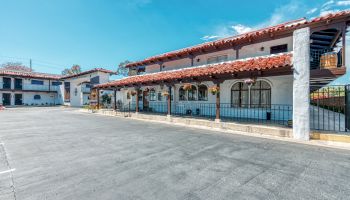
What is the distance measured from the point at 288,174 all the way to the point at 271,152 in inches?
65.5

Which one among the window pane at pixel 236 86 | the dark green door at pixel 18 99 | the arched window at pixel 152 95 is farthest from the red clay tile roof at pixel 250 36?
the dark green door at pixel 18 99

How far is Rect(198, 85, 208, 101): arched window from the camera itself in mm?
13664

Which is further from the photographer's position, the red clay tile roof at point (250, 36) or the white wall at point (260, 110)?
the white wall at point (260, 110)

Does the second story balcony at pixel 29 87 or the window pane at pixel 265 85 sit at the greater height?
the second story balcony at pixel 29 87

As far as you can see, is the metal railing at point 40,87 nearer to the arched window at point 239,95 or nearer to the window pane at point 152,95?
the window pane at point 152,95

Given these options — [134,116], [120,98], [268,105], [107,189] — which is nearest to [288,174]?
[107,189]

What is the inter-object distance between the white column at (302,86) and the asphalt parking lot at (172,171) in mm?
937

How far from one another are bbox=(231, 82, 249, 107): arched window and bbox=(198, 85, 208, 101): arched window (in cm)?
219

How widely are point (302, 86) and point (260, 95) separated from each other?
4346mm

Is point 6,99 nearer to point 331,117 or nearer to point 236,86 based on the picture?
point 236,86

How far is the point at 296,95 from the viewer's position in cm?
693

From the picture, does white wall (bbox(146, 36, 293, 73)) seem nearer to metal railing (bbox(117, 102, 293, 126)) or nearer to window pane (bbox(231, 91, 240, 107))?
window pane (bbox(231, 91, 240, 107))

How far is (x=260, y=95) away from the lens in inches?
438

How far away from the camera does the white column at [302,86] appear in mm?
6684
